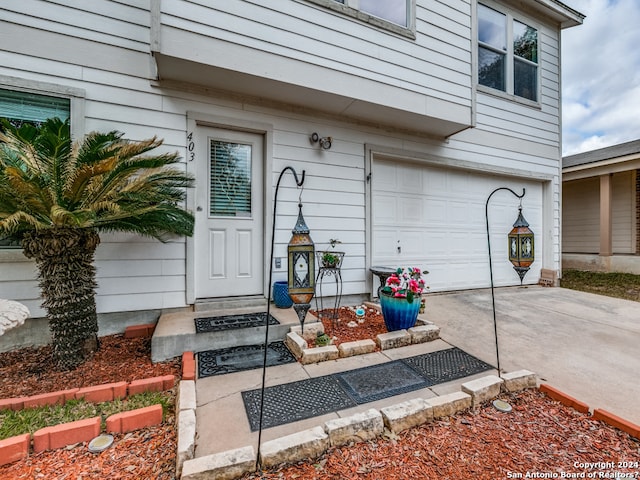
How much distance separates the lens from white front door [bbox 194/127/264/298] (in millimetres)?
3435

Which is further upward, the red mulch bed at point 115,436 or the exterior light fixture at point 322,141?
the exterior light fixture at point 322,141

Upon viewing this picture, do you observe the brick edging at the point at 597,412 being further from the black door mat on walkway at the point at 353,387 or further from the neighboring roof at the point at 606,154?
the neighboring roof at the point at 606,154

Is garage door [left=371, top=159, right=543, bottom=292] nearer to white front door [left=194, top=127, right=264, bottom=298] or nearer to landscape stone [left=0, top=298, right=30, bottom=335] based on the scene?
white front door [left=194, top=127, right=264, bottom=298]

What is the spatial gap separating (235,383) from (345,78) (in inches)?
136

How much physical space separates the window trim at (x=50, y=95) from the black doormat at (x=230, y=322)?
1.80 metres

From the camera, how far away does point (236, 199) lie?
362 cm

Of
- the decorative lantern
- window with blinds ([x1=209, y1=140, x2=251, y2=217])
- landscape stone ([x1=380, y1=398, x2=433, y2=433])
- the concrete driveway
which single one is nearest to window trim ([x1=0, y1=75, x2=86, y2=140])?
window with blinds ([x1=209, y1=140, x2=251, y2=217])

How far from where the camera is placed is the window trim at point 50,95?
2676 millimetres

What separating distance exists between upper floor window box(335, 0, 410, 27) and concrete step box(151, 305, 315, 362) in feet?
13.0

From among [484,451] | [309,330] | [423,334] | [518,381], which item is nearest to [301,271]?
[309,330]

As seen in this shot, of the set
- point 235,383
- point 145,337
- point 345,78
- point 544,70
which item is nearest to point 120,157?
point 145,337

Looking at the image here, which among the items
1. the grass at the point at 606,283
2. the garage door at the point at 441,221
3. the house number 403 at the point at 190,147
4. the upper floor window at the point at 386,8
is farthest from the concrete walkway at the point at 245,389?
the grass at the point at 606,283

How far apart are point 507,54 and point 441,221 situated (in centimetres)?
357

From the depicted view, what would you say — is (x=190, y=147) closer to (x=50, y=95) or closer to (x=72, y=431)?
(x=50, y=95)
